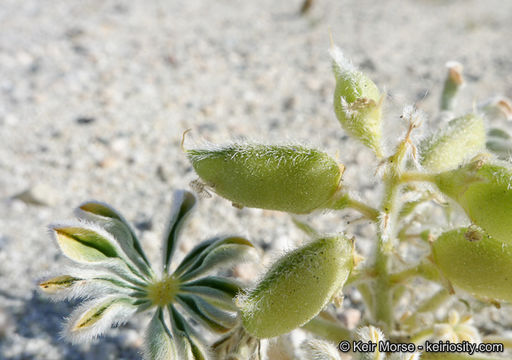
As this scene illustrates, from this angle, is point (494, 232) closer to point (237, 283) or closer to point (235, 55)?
point (237, 283)

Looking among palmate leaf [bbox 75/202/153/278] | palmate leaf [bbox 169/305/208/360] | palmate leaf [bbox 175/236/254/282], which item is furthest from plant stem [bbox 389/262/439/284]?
palmate leaf [bbox 75/202/153/278]

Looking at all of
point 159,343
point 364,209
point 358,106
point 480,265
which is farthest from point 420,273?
point 159,343

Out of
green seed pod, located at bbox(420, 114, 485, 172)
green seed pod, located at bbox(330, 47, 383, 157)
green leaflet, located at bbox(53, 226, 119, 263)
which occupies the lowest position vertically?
green leaflet, located at bbox(53, 226, 119, 263)

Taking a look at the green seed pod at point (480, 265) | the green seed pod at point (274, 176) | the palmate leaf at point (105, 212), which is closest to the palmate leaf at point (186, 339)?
the palmate leaf at point (105, 212)

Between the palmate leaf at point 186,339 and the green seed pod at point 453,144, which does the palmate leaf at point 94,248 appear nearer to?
the palmate leaf at point 186,339

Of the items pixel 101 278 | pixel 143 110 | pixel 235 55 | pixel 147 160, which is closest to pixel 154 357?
pixel 101 278

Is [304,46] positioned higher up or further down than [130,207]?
higher up

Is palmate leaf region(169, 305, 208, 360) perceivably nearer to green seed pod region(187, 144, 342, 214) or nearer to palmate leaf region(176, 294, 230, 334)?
palmate leaf region(176, 294, 230, 334)
